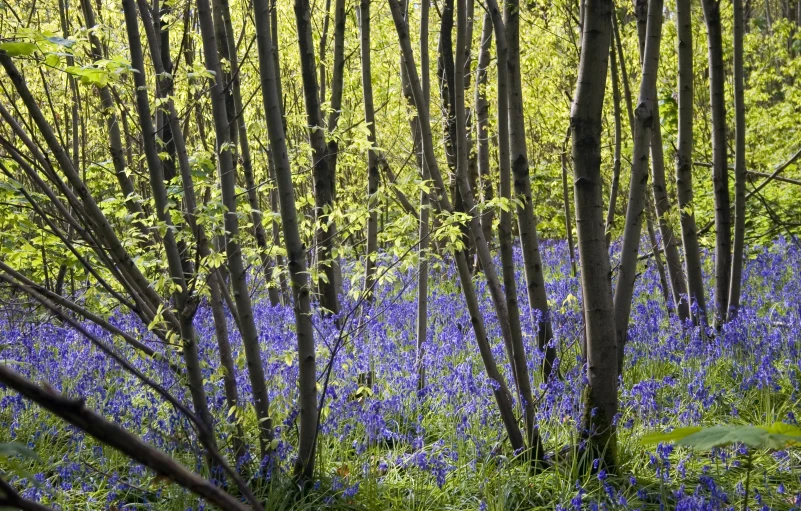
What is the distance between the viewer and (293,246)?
135 inches

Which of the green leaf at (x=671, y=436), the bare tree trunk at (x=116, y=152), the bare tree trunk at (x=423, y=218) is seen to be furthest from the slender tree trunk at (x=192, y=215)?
the green leaf at (x=671, y=436)

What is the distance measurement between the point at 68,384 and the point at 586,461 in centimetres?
436

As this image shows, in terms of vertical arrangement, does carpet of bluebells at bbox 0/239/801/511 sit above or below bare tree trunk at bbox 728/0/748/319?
below

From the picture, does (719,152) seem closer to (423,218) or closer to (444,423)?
(423,218)

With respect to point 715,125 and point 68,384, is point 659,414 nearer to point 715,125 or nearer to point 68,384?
point 715,125

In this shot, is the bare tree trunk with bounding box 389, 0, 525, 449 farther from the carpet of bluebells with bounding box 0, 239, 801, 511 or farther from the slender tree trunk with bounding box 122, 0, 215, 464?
the slender tree trunk with bounding box 122, 0, 215, 464

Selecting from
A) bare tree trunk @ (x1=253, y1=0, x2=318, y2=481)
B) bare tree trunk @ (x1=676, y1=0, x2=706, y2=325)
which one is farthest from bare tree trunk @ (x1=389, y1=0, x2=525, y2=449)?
bare tree trunk @ (x1=676, y1=0, x2=706, y2=325)

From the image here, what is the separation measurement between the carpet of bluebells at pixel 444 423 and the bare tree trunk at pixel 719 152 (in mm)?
388

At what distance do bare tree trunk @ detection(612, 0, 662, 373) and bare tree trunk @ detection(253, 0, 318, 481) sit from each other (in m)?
2.07

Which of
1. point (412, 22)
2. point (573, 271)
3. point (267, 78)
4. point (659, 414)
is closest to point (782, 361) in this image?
point (659, 414)

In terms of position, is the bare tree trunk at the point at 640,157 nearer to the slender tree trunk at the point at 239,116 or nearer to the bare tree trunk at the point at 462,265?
the bare tree trunk at the point at 462,265

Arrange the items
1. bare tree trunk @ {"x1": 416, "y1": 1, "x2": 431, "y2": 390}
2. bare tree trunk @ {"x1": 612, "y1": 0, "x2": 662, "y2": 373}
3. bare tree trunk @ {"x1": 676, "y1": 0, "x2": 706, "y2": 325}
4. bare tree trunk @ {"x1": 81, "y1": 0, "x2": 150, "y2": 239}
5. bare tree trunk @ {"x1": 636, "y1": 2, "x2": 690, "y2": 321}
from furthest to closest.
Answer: bare tree trunk @ {"x1": 676, "y1": 0, "x2": 706, "y2": 325} < bare tree trunk @ {"x1": 636, "y1": 2, "x2": 690, "y2": 321} < bare tree trunk @ {"x1": 416, "y1": 1, "x2": 431, "y2": 390} < bare tree trunk @ {"x1": 81, "y1": 0, "x2": 150, "y2": 239} < bare tree trunk @ {"x1": 612, "y1": 0, "x2": 662, "y2": 373}

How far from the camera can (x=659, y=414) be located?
4.29 meters

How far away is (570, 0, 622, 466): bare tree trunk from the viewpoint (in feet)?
11.2
